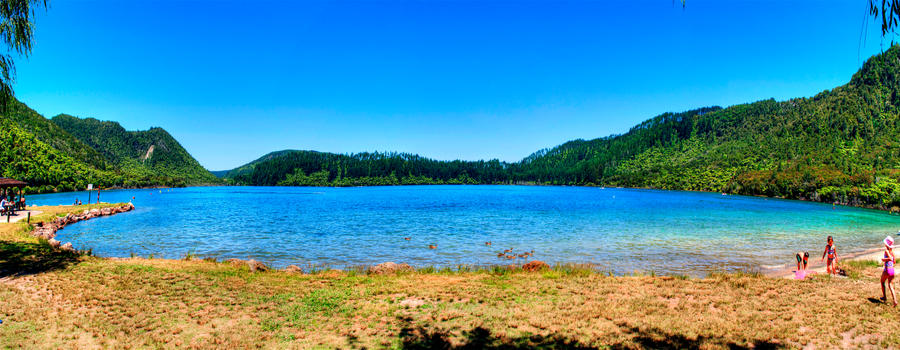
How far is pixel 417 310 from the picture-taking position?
36.4 ft

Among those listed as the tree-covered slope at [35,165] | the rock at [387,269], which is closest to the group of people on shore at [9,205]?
the rock at [387,269]

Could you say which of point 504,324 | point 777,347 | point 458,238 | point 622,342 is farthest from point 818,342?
point 458,238

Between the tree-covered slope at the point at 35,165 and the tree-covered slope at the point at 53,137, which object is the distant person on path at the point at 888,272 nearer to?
the tree-covered slope at the point at 35,165

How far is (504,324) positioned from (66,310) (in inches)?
434

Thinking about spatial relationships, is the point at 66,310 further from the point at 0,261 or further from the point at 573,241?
the point at 573,241

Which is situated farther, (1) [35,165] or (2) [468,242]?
(1) [35,165]

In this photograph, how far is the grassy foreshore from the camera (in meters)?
8.73

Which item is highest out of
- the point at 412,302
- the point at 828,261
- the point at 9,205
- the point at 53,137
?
the point at 53,137

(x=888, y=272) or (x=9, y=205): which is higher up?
(x=9, y=205)

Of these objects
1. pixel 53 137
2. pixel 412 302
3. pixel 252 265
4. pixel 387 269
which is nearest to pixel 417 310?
pixel 412 302

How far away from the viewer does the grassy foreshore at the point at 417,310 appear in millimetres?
8727

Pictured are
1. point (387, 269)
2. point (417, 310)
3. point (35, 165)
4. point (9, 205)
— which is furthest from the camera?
point (35, 165)

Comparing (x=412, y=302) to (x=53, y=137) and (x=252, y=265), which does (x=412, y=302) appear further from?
(x=53, y=137)

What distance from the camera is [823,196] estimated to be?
105 metres
